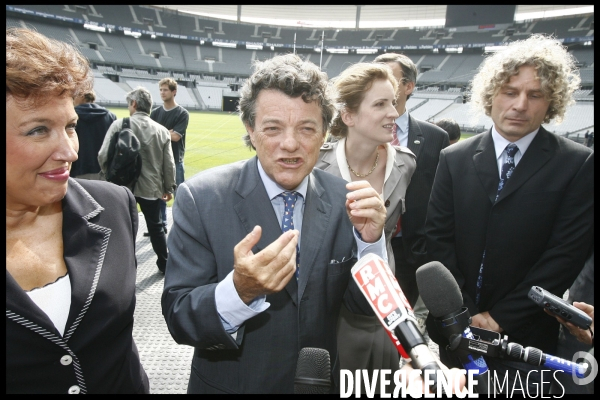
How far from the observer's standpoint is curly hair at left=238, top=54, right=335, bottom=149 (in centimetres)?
175

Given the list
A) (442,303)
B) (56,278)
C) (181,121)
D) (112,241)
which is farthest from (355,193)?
(181,121)

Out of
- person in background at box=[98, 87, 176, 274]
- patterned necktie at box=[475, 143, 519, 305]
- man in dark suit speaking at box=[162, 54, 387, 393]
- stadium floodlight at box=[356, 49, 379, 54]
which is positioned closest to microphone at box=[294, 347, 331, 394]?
man in dark suit speaking at box=[162, 54, 387, 393]

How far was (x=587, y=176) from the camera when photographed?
7.25 ft

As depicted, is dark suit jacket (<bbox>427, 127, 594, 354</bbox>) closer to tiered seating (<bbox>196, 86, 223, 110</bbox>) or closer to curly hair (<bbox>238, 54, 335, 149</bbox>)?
curly hair (<bbox>238, 54, 335, 149</bbox>)

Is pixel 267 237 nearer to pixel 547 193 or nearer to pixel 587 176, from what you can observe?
pixel 547 193

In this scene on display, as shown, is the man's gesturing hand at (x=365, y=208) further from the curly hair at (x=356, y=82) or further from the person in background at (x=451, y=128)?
the person in background at (x=451, y=128)

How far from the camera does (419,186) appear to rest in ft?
11.2

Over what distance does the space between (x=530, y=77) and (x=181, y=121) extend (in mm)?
5876

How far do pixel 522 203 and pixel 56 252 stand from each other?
103 inches

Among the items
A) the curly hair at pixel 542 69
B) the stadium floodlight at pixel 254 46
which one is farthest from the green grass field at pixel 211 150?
the stadium floodlight at pixel 254 46

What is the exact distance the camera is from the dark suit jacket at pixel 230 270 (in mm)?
1629

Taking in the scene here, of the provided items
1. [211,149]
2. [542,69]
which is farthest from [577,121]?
[542,69]

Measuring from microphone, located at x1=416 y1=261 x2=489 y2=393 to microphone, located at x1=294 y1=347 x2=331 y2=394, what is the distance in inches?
20.3

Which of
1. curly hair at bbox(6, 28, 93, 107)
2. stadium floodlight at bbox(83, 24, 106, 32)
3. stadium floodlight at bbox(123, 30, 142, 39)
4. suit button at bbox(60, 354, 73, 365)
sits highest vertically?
stadium floodlight at bbox(123, 30, 142, 39)
